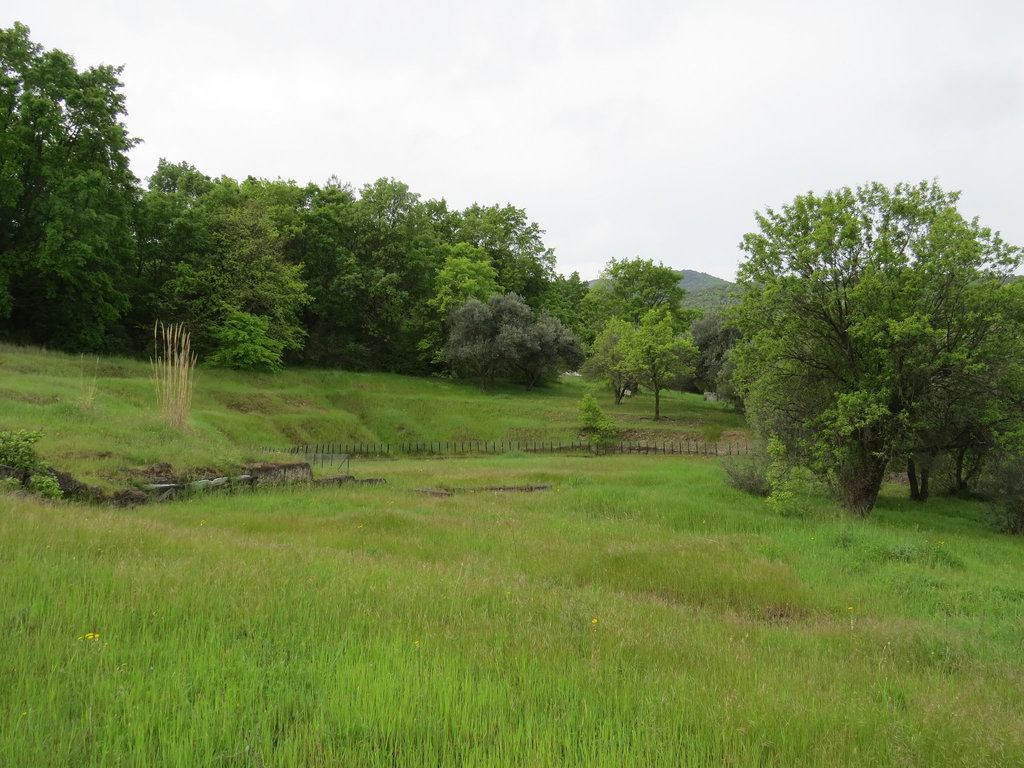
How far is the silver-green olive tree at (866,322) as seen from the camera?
1527 centimetres

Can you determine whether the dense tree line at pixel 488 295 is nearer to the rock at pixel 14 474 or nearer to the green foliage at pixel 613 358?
the green foliage at pixel 613 358

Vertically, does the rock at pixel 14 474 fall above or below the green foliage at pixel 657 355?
below

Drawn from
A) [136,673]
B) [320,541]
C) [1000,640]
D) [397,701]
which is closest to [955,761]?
[397,701]

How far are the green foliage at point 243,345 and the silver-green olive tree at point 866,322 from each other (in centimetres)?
3540

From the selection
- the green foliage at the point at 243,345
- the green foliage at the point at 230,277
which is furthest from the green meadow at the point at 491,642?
the green foliage at the point at 230,277

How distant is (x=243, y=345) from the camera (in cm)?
4212

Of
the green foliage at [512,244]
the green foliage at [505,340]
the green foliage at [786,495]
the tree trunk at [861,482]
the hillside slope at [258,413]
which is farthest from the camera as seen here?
the green foliage at [512,244]

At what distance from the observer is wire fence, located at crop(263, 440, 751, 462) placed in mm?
36031

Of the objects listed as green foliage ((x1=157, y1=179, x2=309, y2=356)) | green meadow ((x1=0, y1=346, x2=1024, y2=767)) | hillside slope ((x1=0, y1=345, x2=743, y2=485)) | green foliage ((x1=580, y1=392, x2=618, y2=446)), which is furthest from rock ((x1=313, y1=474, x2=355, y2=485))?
green foliage ((x1=157, y1=179, x2=309, y2=356))

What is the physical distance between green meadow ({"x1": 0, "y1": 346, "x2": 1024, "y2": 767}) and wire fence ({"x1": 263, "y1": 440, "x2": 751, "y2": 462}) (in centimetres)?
2250

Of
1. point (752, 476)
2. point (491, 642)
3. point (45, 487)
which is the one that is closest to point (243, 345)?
point (45, 487)

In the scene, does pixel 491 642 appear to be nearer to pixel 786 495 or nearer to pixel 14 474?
pixel 14 474

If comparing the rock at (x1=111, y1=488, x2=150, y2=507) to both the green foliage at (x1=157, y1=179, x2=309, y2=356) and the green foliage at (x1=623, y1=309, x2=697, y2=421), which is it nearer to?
the green foliage at (x1=157, y1=179, x2=309, y2=356)

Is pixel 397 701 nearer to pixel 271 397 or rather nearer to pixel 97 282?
pixel 271 397
